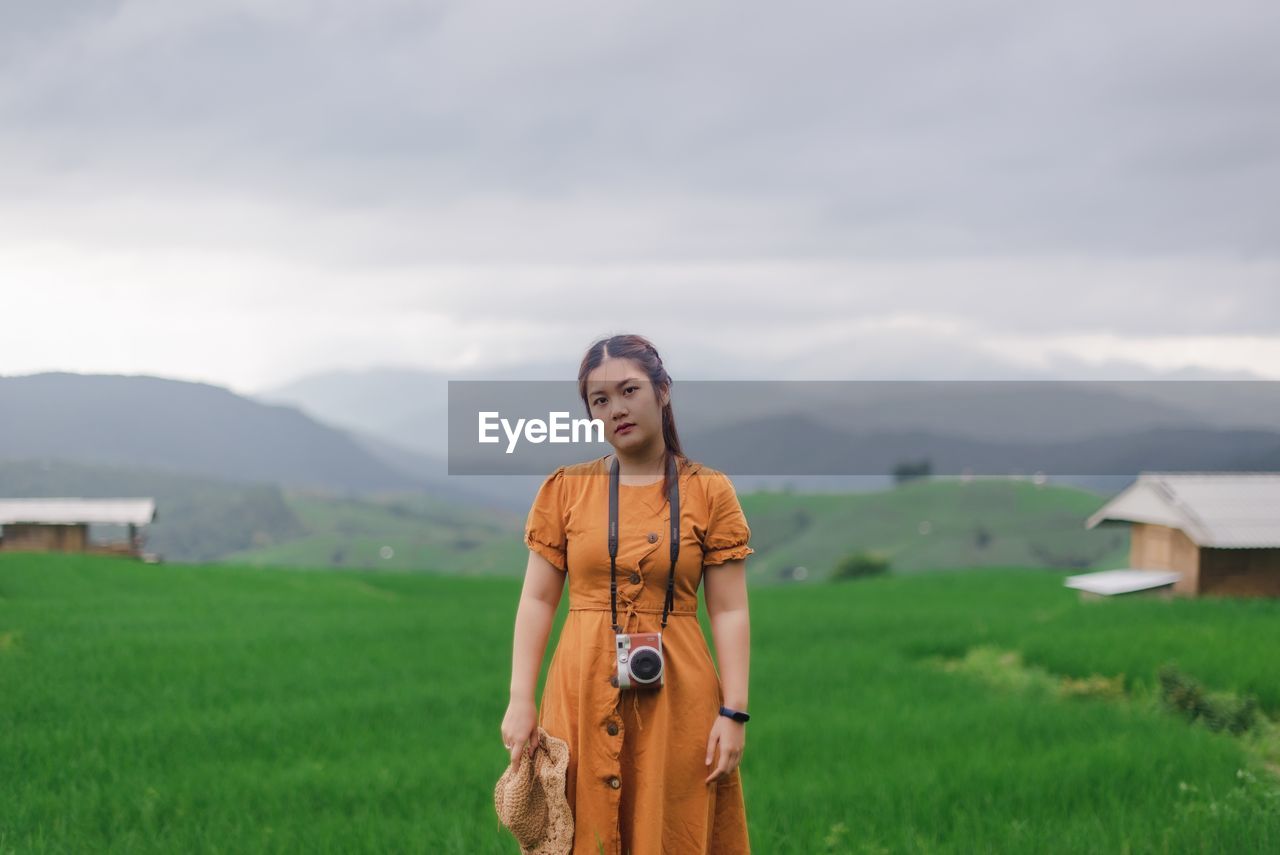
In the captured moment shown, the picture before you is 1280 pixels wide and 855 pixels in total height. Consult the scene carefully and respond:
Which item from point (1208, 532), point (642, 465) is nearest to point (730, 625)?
point (642, 465)

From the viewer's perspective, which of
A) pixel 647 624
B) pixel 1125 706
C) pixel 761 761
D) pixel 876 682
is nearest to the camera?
pixel 647 624

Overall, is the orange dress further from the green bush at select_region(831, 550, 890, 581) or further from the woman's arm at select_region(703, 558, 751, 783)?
the green bush at select_region(831, 550, 890, 581)

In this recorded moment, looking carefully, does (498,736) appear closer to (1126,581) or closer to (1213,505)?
(1213,505)

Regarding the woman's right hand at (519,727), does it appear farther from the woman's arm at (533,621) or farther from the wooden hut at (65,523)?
the wooden hut at (65,523)

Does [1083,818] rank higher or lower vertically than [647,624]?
lower

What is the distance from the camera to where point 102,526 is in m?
37.8

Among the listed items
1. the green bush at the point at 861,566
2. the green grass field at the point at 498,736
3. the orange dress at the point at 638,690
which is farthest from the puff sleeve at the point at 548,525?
the green bush at the point at 861,566

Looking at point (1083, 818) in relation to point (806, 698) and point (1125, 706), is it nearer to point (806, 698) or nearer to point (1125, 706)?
point (1125, 706)

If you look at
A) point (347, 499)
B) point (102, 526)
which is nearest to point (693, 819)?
point (102, 526)

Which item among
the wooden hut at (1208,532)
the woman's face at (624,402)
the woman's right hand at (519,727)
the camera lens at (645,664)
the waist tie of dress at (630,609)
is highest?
the woman's face at (624,402)

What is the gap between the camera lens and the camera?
368 cm

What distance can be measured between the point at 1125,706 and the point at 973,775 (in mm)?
4066

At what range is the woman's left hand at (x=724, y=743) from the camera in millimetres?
3768

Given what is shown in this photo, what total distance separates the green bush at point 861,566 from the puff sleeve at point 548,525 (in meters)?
49.1
